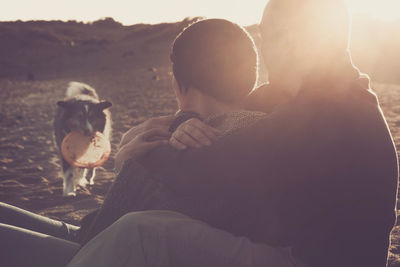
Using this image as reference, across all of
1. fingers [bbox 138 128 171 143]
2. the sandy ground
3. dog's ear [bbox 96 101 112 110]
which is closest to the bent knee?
fingers [bbox 138 128 171 143]

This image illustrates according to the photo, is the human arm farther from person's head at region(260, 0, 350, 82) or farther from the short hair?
person's head at region(260, 0, 350, 82)

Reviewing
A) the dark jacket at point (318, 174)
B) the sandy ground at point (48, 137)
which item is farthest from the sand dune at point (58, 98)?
the dark jacket at point (318, 174)

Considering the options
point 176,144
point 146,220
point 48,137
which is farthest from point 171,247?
point 48,137

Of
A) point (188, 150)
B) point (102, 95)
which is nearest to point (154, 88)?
point (102, 95)

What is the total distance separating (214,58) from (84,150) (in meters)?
3.54

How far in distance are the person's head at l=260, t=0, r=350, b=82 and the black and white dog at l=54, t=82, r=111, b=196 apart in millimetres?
3890

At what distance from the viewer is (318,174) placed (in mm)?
1419

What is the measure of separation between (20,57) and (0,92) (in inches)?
621

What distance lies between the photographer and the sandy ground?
15.9ft

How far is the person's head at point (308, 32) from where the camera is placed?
1704 mm

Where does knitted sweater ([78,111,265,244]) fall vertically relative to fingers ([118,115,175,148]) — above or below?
below

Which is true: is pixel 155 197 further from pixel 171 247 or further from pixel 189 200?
pixel 171 247

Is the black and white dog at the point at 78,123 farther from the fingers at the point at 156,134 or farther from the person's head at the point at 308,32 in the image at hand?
the person's head at the point at 308,32

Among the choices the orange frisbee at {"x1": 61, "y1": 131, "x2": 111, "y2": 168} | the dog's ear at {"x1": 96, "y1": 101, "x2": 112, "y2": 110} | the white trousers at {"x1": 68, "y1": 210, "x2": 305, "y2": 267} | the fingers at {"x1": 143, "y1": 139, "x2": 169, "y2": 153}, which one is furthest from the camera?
the dog's ear at {"x1": 96, "y1": 101, "x2": 112, "y2": 110}
